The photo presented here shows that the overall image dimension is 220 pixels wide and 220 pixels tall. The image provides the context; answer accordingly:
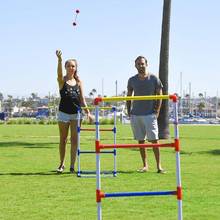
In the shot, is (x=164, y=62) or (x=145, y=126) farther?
(x=164, y=62)

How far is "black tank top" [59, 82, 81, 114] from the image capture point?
10758mm

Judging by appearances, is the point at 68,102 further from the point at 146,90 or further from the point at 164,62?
the point at 164,62

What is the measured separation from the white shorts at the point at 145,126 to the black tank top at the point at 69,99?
1.11 m

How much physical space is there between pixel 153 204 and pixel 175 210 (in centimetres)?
46

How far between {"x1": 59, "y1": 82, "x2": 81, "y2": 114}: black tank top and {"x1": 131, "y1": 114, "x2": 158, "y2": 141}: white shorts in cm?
111

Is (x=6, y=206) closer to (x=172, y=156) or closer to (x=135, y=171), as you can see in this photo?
(x=135, y=171)

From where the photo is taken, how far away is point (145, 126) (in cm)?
1070

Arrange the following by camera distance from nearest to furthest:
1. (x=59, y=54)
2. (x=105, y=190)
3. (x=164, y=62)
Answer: (x=105, y=190) < (x=59, y=54) < (x=164, y=62)

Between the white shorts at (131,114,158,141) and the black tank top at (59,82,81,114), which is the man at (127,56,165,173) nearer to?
the white shorts at (131,114,158,141)

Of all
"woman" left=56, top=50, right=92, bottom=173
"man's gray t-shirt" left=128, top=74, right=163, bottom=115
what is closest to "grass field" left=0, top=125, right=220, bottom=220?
"woman" left=56, top=50, right=92, bottom=173

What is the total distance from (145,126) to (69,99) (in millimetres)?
1493

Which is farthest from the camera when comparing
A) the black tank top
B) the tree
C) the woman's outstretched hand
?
the tree

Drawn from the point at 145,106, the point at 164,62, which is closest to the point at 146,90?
the point at 145,106

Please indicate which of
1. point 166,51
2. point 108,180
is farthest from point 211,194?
point 166,51
